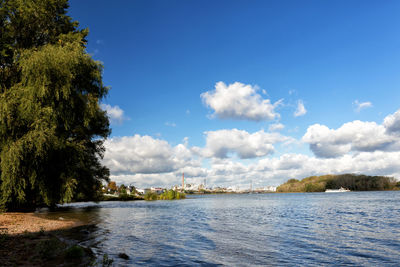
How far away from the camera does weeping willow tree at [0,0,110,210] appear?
21.5 metres

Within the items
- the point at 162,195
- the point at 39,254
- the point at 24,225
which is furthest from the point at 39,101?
the point at 162,195

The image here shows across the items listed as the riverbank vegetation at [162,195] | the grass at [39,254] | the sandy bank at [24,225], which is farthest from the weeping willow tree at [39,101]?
the riverbank vegetation at [162,195]

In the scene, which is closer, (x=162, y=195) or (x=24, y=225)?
(x=24, y=225)

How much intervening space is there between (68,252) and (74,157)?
51.5ft

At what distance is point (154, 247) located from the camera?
1655 centimetres

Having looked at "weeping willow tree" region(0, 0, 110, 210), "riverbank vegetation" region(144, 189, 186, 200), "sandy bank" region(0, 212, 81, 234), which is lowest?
"riverbank vegetation" region(144, 189, 186, 200)

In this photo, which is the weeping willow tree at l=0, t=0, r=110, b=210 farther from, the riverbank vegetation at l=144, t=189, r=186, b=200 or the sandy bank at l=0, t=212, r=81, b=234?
the riverbank vegetation at l=144, t=189, r=186, b=200

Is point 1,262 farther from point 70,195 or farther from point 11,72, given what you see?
point 11,72

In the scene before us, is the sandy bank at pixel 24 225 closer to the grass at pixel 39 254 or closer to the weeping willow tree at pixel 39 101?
the weeping willow tree at pixel 39 101

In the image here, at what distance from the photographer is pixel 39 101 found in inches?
918

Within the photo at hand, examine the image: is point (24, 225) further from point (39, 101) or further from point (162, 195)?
point (162, 195)

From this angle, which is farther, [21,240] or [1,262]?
[21,240]

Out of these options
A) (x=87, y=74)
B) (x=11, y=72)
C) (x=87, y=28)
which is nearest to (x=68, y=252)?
(x=87, y=74)

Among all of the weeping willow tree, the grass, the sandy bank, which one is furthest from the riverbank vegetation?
the grass
